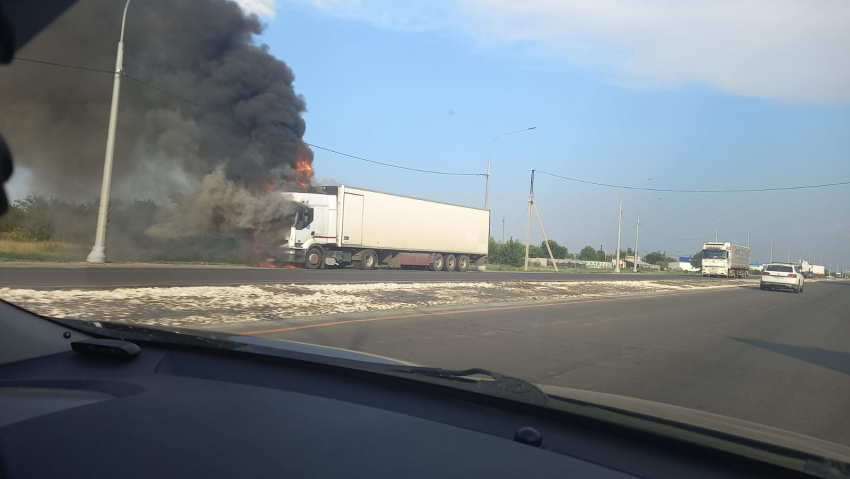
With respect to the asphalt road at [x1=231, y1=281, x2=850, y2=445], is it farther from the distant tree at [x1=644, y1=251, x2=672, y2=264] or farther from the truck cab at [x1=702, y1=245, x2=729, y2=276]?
the distant tree at [x1=644, y1=251, x2=672, y2=264]

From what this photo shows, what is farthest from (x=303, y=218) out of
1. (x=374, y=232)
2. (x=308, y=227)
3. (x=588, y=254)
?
(x=588, y=254)

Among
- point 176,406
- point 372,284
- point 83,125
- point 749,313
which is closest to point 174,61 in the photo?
point 83,125

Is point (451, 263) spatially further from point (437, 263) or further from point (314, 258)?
point (314, 258)

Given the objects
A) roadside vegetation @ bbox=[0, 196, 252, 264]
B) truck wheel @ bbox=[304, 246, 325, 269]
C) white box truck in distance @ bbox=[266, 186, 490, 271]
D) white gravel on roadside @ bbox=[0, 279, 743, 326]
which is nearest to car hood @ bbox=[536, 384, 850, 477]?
white gravel on roadside @ bbox=[0, 279, 743, 326]

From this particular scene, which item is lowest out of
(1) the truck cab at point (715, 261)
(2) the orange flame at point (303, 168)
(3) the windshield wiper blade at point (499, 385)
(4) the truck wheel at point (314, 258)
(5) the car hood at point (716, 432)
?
(5) the car hood at point (716, 432)

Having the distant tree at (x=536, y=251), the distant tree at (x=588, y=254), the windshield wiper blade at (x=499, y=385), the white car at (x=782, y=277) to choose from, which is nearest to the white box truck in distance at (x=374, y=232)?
the white car at (x=782, y=277)

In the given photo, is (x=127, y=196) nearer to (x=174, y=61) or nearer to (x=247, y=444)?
(x=174, y=61)

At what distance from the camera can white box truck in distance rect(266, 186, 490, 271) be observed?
30078 mm

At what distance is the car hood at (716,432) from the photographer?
2.00 metres

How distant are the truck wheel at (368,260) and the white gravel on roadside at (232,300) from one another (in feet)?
42.6

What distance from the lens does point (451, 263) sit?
3866 cm

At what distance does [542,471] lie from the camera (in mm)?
1976

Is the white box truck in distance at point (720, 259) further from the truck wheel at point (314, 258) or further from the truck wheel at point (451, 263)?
the truck wheel at point (314, 258)

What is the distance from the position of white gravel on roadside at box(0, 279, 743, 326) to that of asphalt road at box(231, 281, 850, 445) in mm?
A: 1171
